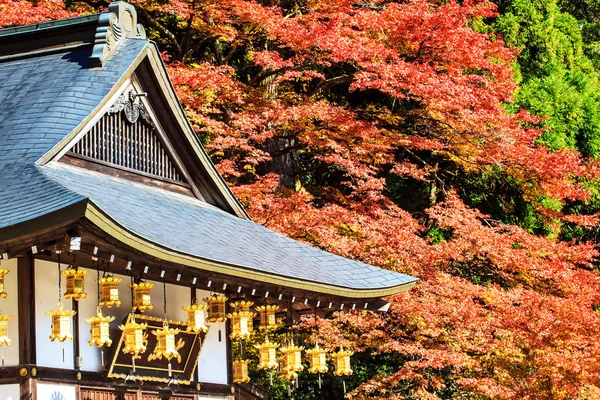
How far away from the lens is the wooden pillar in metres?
8.23

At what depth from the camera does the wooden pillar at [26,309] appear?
8.23 m

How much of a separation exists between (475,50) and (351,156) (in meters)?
3.11

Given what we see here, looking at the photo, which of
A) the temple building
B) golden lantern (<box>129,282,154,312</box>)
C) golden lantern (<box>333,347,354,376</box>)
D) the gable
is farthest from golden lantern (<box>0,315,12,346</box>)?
golden lantern (<box>333,347,354,376</box>)

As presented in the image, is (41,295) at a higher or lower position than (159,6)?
lower

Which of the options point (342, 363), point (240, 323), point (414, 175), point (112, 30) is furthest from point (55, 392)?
point (414, 175)

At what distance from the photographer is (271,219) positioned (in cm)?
1583

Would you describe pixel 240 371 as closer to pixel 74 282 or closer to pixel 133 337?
pixel 133 337

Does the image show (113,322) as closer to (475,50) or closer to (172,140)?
(172,140)

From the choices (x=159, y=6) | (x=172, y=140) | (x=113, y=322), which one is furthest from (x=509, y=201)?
(x=113, y=322)

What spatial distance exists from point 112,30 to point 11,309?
3.76 m

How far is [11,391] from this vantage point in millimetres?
8117

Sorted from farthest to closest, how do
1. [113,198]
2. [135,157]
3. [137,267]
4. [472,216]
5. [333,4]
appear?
[333,4], [472,216], [135,157], [113,198], [137,267]

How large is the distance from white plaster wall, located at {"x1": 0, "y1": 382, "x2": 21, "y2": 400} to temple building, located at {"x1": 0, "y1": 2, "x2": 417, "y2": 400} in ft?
0.03

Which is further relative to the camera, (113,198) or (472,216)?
(472,216)
